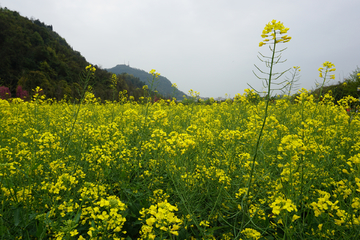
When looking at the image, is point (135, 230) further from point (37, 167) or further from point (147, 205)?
point (37, 167)

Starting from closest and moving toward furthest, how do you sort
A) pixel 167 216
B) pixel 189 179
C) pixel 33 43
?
pixel 167 216 → pixel 189 179 → pixel 33 43

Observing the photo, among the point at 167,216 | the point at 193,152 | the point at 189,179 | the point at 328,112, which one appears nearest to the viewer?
the point at 167,216

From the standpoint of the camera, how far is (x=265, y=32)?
1.39 m

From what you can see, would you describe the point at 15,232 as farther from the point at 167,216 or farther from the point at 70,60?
the point at 70,60

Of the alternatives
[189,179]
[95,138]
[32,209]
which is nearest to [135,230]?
[189,179]

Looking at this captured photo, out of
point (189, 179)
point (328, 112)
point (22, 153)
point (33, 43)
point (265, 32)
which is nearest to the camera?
point (265, 32)

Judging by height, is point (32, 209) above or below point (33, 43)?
below

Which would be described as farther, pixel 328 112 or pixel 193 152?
pixel 328 112

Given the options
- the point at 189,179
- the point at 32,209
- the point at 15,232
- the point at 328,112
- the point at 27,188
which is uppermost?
the point at 328,112

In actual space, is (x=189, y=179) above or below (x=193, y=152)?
below

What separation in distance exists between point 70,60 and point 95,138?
1618 inches

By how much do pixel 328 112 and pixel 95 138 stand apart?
577 cm

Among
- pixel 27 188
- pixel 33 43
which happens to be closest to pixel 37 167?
pixel 27 188

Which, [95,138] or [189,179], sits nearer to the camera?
[189,179]
